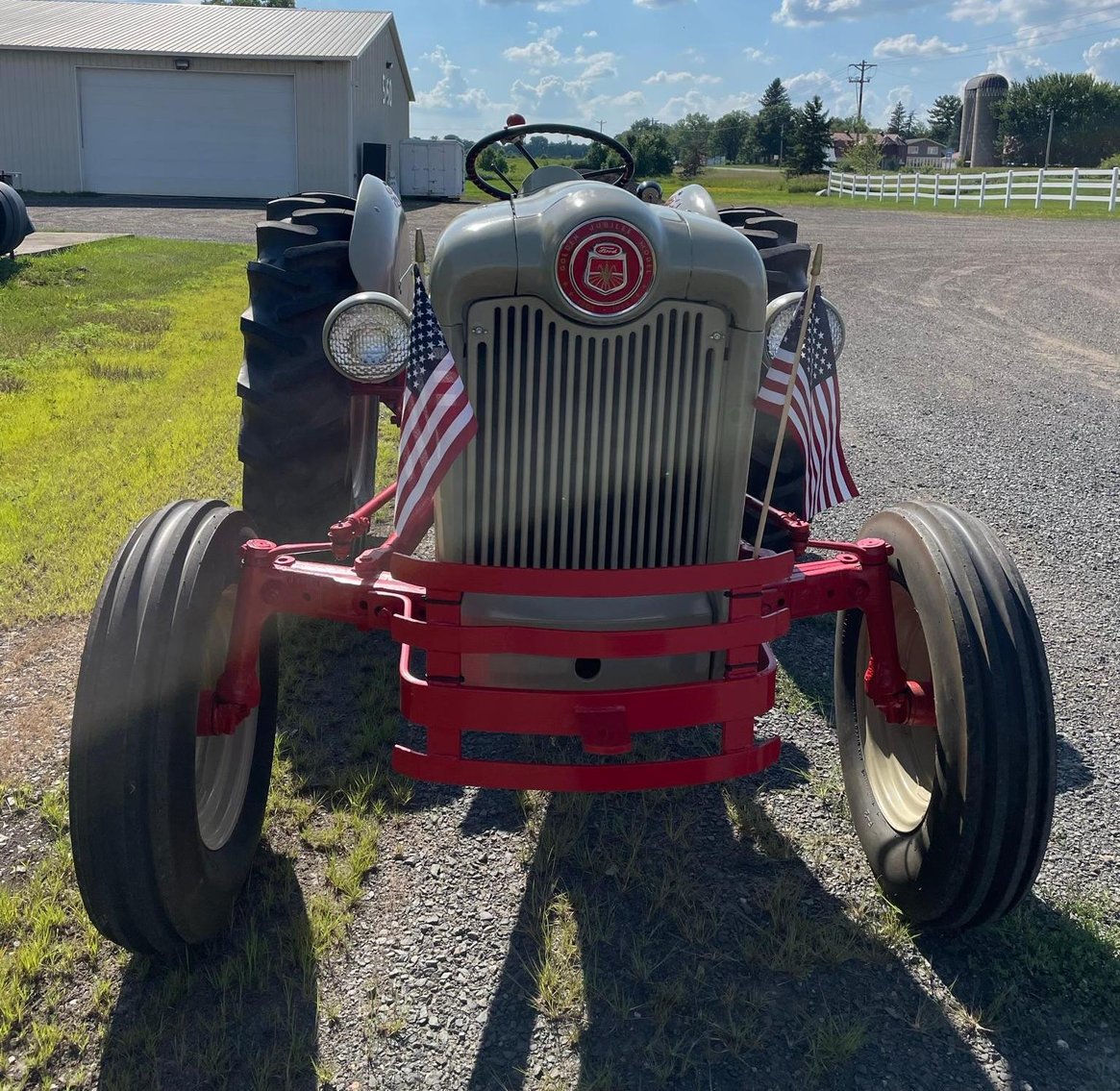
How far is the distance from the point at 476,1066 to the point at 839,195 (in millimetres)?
41011

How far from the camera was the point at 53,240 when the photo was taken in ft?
54.4

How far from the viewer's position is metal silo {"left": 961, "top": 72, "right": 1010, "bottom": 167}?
7769 centimetres

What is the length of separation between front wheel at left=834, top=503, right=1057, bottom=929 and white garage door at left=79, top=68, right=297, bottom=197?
27.9 meters

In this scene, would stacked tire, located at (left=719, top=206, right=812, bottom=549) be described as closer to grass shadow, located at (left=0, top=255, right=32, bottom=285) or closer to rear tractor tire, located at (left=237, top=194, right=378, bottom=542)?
rear tractor tire, located at (left=237, top=194, right=378, bottom=542)

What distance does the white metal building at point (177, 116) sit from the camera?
2762cm

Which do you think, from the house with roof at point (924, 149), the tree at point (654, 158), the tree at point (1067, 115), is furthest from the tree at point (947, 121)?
the tree at point (654, 158)

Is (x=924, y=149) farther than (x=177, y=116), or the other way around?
(x=924, y=149)

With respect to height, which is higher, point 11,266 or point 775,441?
point 11,266

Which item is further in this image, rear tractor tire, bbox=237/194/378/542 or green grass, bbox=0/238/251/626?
green grass, bbox=0/238/251/626

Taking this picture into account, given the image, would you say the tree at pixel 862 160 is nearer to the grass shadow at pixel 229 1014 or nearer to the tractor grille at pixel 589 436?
the tractor grille at pixel 589 436

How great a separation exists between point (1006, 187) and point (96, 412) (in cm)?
2998

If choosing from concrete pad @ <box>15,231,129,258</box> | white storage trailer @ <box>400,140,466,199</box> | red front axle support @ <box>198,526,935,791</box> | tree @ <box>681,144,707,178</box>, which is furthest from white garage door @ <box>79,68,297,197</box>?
tree @ <box>681,144,707,178</box>

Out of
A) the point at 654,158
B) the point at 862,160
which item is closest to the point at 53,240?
the point at 654,158

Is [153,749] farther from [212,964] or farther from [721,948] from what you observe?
[721,948]
